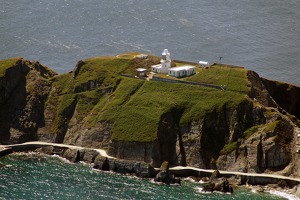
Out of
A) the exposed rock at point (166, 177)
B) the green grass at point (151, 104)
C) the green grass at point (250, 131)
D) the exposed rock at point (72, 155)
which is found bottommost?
the exposed rock at point (166, 177)

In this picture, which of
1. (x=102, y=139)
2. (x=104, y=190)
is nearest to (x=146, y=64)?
(x=102, y=139)

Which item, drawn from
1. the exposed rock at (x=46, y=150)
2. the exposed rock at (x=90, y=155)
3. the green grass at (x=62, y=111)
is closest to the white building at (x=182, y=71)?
the green grass at (x=62, y=111)

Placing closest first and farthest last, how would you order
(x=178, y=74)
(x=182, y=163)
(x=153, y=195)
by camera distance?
1. (x=153, y=195)
2. (x=182, y=163)
3. (x=178, y=74)

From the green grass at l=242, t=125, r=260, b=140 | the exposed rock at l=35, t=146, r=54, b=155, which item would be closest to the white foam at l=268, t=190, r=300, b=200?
the green grass at l=242, t=125, r=260, b=140

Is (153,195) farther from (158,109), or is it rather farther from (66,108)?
(66,108)

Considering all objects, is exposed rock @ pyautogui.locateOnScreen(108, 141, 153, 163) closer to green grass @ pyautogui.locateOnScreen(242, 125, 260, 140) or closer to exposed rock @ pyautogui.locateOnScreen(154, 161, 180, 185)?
exposed rock @ pyautogui.locateOnScreen(154, 161, 180, 185)

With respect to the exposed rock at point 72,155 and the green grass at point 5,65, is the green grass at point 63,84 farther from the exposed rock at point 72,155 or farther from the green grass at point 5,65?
the exposed rock at point 72,155
